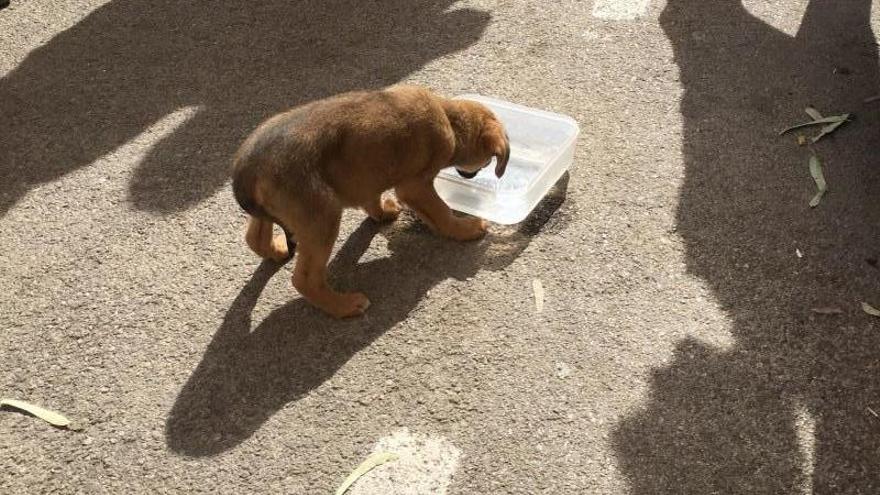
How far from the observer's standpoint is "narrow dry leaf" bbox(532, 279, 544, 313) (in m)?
3.37

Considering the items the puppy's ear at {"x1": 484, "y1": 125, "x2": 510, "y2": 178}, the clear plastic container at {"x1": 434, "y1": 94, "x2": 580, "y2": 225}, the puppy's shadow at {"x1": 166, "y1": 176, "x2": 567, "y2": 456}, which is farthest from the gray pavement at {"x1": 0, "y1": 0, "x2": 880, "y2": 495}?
the puppy's ear at {"x1": 484, "y1": 125, "x2": 510, "y2": 178}

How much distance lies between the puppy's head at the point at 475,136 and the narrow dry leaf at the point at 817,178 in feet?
5.21

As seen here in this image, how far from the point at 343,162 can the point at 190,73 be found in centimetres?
227

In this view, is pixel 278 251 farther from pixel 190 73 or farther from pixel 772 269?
pixel 772 269

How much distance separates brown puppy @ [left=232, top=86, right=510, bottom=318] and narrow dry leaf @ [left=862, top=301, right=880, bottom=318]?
1.70 meters

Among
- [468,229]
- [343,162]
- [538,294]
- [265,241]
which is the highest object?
[343,162]

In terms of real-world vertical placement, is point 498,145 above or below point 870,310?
above

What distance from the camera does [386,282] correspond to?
11.5ft

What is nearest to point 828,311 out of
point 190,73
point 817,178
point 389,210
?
point 817,178

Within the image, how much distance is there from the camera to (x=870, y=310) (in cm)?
323

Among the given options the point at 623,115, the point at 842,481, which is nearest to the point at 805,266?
the point at 842,481

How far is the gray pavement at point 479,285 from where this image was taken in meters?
2.86

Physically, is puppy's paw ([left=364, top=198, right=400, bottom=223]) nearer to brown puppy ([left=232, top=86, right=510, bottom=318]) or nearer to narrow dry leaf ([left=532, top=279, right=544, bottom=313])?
brown puppy ([left=232, top=86, right=510, bottom=318])

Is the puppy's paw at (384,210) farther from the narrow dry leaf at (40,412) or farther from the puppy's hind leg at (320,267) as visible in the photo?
the narrow dry leaf at (40,412)
